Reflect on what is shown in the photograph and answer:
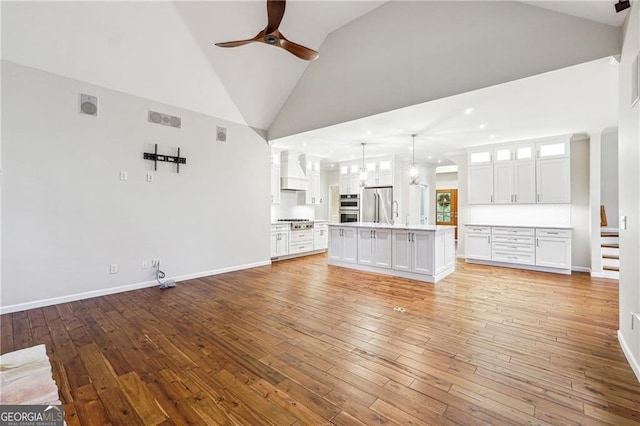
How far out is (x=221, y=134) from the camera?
521 cm

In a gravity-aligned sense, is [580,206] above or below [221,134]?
below

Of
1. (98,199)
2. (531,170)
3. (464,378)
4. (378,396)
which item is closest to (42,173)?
(98,199)

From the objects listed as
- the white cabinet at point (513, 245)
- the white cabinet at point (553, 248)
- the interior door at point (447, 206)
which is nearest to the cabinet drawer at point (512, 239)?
the white cabinet at point (513, 245)

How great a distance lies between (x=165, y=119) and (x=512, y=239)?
707 centimetres

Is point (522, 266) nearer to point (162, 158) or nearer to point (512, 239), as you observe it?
point (512, 239)

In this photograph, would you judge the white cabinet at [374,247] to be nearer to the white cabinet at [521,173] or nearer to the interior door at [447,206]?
the white cabinet at [521,173]

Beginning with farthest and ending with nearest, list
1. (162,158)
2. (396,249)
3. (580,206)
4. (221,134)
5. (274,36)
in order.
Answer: (580,206), (221,134), (396,249), (162,158), (274,36)

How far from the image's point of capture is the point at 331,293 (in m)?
4.00

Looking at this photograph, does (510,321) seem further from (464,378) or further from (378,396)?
(378,396)

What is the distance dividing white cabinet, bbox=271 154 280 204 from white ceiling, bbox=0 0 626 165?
4.53ft

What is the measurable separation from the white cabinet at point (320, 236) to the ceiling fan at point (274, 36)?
489 cm

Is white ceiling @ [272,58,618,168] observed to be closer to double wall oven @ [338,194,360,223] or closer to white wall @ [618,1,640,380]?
white wall @ [618,1,640,380]

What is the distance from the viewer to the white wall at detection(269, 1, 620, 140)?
2920mm

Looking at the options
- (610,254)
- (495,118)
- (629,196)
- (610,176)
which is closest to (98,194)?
(629,196)
